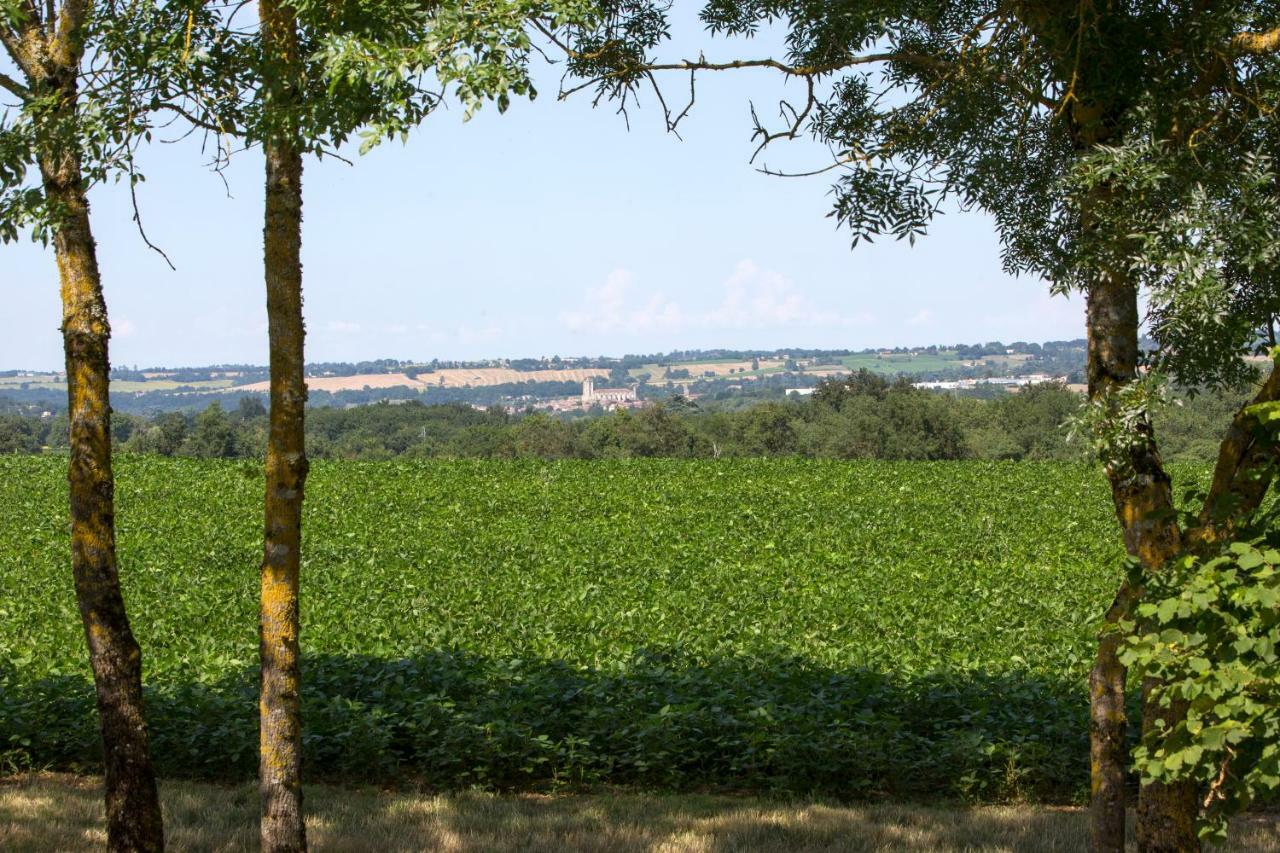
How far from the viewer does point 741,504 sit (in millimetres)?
26031

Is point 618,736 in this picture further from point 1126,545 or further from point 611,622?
point 611,622

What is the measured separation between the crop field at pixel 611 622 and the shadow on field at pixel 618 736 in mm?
27

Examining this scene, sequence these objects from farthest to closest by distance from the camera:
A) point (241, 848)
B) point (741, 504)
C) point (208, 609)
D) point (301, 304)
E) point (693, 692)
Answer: point (741, 504) → point (208, 609) → point (693, 692) → point (241, 848) → point (301, 304)

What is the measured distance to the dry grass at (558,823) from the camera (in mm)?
7074

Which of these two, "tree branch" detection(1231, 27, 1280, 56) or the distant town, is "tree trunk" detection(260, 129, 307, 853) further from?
the distant town

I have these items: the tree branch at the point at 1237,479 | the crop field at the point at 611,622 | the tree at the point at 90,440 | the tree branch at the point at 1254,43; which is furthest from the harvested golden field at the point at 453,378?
the tree branch at the point at 1237,479

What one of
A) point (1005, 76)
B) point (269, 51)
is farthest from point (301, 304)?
point (1005, 76)

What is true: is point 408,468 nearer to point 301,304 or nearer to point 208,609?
point 208,609

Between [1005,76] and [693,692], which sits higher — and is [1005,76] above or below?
above

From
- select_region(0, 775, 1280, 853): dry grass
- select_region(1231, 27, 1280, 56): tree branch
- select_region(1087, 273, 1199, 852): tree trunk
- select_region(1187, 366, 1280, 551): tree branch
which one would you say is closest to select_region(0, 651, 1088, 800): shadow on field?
select_region(0, 775, 1280, 853): dry grass

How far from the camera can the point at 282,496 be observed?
5508 mm

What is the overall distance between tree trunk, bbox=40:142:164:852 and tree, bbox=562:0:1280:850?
2773 mm

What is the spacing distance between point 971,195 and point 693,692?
16.9 ft

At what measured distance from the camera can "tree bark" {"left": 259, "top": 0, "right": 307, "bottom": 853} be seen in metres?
5.50
